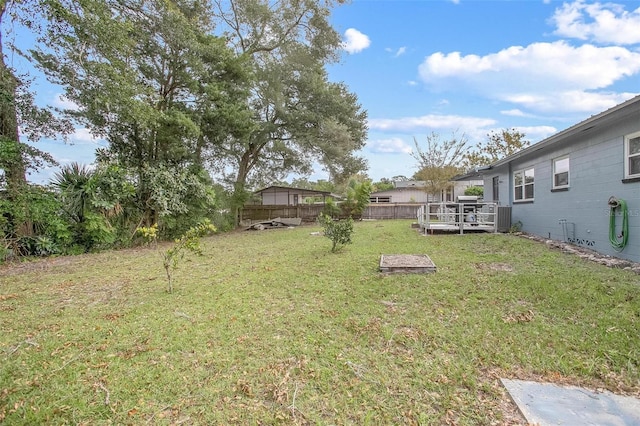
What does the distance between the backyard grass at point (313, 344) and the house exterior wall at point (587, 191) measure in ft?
5.58

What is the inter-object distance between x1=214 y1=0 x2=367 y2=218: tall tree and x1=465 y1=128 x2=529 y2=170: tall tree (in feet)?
45.4

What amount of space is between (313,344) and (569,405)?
190 cm

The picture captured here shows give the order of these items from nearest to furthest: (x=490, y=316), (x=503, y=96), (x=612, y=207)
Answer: (x=490, y=316) → (x=612, y=207) → (x=503, y=96)

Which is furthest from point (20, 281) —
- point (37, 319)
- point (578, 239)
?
point (578, 239)

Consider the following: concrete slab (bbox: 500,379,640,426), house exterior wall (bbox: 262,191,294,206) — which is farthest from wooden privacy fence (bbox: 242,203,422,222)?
concrete slab (bbox: 500,379,640,426)

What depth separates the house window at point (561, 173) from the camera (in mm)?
7688

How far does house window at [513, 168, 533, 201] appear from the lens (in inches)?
380

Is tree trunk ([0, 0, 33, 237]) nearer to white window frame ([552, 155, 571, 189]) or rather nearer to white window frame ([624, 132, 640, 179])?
white window frame ([624, 132, 640, 179])

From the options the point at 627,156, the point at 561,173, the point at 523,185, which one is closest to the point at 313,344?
the point at 627,156

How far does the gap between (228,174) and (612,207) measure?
15.3 meters

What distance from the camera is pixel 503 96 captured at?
42.9ft

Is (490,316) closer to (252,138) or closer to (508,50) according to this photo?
(508,50)

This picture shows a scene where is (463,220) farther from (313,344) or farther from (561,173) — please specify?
(313,344)

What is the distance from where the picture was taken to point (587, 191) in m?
6.75
